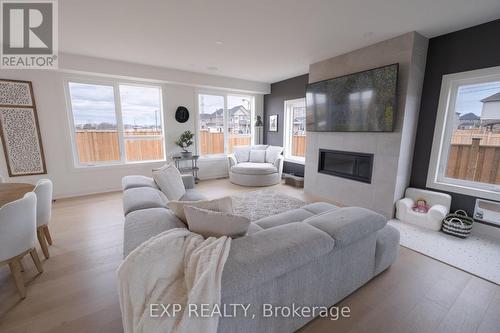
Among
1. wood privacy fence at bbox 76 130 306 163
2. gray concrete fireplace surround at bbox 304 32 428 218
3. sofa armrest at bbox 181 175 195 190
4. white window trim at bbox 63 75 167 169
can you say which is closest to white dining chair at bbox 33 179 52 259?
sofa armrest at bbox 181 175 195 190

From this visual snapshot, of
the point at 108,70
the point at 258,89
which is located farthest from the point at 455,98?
the point at 108,70

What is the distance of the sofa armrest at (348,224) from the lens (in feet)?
4.81

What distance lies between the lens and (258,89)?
19.1ft

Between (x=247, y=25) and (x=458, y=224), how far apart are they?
3.66 meters

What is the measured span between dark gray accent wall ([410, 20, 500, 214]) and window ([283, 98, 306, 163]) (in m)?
2.49

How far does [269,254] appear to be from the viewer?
1.15m

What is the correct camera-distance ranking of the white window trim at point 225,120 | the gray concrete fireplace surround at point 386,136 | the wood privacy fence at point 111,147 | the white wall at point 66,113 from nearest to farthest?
1. the gray concrete fireplace surround at point 386,136
2. the white wall at point 66,113
3. the wood privacy fence at point 111,147
4. the white window trim at point 225,120

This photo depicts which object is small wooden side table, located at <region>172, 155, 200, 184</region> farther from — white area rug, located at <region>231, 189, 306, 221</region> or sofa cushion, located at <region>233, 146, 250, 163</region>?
white area rug, located at <region>231, 189, 306, 221</region>

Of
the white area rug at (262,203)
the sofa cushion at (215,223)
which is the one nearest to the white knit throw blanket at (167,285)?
the sofa cushion at (215,223)

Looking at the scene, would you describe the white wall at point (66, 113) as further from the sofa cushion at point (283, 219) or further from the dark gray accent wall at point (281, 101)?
the sofa cushion at point (283, 219)

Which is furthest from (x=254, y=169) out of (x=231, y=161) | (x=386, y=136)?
(x=386, y=136)

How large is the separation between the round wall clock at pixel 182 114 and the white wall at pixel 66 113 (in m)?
0.09

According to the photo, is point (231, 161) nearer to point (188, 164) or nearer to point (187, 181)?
point (188, 164)

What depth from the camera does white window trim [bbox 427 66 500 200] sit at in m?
2.64
